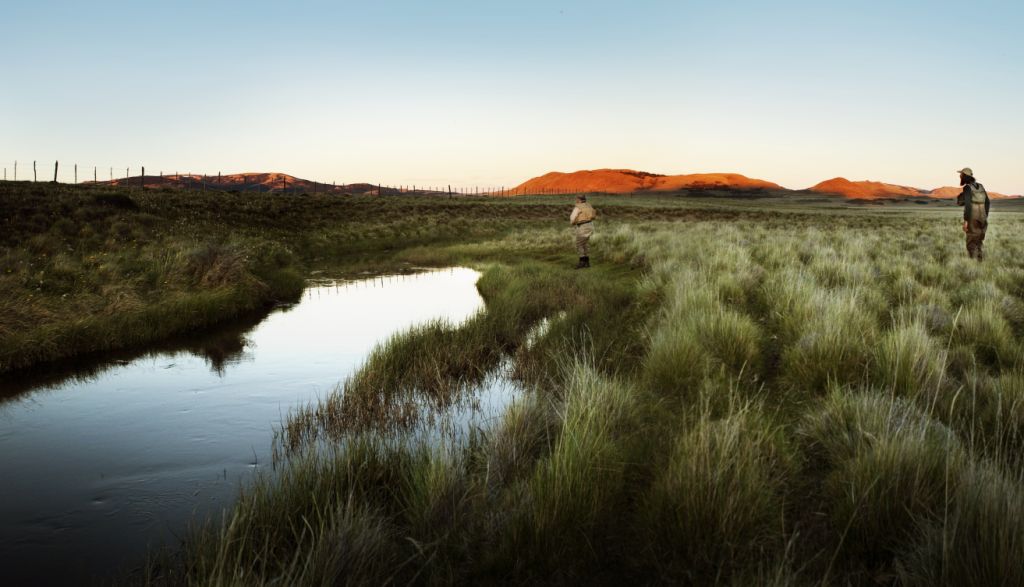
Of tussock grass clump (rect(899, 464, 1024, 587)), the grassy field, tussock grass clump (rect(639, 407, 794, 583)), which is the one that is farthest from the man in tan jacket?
tussock grass clump (rect(899, 464, 1024, 587))

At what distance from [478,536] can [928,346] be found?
4314 millimetres

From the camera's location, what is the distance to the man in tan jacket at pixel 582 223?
16.3 meters

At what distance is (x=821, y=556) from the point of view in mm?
2766

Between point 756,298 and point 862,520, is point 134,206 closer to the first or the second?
point 756,298

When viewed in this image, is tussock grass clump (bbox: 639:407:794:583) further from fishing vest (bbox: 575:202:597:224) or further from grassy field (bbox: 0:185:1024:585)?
fishing vest (bbox: 575:202:597:224)

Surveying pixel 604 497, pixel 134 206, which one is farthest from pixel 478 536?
pixel 134 206

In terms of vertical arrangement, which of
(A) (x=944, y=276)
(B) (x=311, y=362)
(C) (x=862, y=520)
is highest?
(A) (x=944, y=276)

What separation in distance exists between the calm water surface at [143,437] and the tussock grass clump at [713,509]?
2.78 m

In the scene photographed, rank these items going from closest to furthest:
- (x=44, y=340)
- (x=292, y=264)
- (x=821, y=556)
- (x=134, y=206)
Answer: (x=821, y=556) < (x=44, y=340) < (x=292, y=264) < (x=134, y=206)

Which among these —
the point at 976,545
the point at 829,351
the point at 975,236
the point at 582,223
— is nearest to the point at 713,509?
the point at 976,545

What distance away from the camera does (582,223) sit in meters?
16.7

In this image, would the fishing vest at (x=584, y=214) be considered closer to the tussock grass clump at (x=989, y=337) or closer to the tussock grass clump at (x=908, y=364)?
the tussock grass clump at (x=989, y=337)

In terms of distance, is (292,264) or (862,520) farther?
(292,264)

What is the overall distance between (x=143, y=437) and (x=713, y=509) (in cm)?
528
